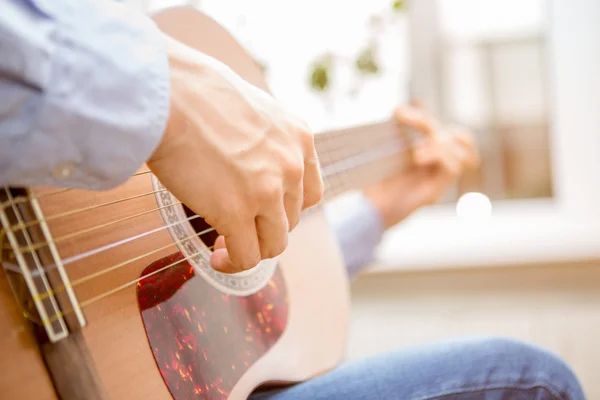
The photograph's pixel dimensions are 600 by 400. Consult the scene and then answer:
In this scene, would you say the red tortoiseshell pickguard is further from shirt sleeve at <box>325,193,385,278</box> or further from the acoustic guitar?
shirt sleeve at <box>325,193,385,278</box>

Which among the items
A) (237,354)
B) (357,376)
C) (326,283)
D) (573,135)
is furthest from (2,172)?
(573,135)

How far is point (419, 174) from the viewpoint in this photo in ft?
4.56

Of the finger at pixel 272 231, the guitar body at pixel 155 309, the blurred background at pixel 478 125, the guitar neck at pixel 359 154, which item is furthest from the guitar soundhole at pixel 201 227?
the blurred background at pixel 478 125

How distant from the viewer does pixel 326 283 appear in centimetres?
91

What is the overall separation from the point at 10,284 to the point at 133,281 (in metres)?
0.11

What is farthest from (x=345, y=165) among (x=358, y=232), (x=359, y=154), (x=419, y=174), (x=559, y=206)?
(x=559, y=206)

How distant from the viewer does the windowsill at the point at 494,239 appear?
1722mm

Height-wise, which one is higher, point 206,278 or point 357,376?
point 206,278

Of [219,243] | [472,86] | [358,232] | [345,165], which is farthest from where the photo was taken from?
[472,86]

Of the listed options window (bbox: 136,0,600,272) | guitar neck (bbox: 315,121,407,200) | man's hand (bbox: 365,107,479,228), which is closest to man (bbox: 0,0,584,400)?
guitar neck (bbox: 315,121,407,200)

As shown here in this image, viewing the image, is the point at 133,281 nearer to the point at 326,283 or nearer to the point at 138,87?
the point at 138,87

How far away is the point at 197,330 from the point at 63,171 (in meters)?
0.24

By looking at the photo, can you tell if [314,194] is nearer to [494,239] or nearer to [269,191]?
[269,191]

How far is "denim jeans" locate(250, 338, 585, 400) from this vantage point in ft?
2.26
